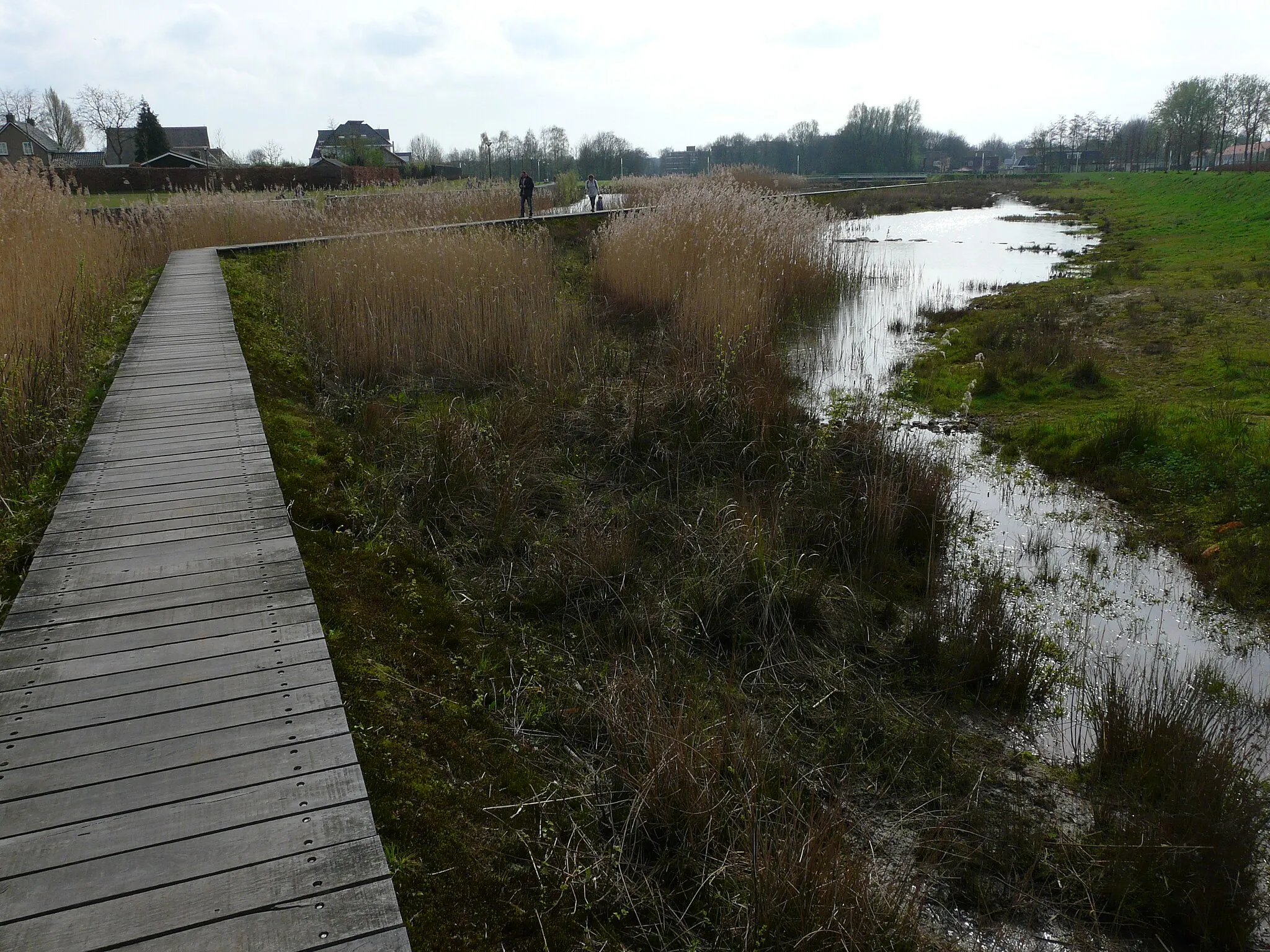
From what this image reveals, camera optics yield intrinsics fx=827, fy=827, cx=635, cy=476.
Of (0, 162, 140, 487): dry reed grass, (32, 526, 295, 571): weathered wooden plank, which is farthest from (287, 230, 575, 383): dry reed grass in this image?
(32, 526, 295, 571): weathered wooden plank

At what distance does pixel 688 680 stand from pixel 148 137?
1691 inches

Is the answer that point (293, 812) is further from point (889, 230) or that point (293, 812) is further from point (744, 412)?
point (889, 230)

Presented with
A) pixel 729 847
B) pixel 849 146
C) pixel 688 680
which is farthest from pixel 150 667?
pixel 849 146

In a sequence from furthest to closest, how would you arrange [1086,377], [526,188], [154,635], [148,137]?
[148,137] < [526,188] < [1086,377] < [154,635]

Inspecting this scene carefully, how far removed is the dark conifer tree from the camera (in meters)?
36.4

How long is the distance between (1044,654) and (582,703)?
245 centimetres

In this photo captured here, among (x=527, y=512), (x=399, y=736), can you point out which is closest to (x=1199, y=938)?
(x=399, y=736)

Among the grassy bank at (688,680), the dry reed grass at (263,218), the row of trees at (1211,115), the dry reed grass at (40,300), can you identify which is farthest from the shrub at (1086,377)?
the row of trees at (1211,115)

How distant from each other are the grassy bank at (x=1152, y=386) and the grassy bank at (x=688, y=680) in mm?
1422

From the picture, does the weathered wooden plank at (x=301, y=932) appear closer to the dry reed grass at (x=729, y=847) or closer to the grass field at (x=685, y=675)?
the grass field at (x=685, y=675)

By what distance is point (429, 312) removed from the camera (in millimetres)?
8492

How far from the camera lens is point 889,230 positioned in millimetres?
24641

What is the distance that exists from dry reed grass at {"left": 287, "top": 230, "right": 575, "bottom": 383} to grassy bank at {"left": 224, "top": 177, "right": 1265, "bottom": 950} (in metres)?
0.08

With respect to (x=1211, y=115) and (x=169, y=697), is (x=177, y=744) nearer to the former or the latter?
(x=169, y=697)
